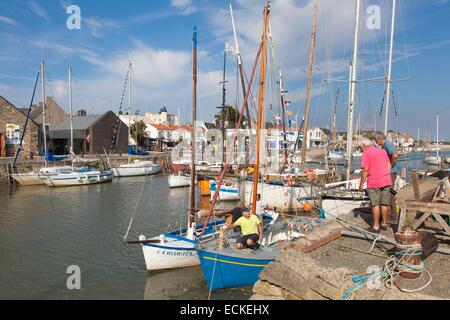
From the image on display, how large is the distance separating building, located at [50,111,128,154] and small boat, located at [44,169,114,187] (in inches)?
→ 790

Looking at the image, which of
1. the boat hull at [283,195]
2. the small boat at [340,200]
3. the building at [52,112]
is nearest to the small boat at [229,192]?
the boat hull at [283,195]

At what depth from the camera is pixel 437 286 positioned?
5.68 m

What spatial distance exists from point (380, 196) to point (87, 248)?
12.9 m

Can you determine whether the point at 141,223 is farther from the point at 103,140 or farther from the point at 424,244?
the point at 103,140

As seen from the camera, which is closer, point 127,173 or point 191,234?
point 191,234

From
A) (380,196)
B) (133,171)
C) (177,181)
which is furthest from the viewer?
(133,171)

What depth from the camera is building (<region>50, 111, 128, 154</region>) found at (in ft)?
188

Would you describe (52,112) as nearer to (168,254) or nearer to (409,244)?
(168,254)

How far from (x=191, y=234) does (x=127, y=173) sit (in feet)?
114

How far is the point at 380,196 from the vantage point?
27.1 feet

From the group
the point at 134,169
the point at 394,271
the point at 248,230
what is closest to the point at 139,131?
the point at 134,169

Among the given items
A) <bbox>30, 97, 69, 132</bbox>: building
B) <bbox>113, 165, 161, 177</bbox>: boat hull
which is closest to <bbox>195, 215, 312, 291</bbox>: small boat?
<bbox>113, 165, 161, 177</bbox>: boat hull

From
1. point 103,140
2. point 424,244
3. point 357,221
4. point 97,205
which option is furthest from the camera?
point 103,140

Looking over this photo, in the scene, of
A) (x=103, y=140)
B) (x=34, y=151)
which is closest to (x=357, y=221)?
(x=34, y=151)
